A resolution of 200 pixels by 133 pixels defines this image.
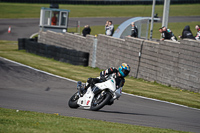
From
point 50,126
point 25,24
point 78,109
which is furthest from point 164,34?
point 25,24

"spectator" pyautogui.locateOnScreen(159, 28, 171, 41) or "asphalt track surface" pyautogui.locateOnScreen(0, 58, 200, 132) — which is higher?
"spectator" pyautogui.locateOnScreen(159, 28, 171, 41)

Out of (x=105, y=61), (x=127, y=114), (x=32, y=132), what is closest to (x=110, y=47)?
(x=105, y=61)

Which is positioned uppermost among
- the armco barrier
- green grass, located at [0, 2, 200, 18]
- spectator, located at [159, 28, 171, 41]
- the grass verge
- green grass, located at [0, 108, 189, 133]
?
green grass, located at [0, 2, 200, 18]

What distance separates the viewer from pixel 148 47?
54.3ft

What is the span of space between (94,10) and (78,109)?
1772 inches

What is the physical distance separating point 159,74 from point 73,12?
36.5 m

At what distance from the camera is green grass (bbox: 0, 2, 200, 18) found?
4700 cm

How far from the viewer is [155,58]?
16.1 meters

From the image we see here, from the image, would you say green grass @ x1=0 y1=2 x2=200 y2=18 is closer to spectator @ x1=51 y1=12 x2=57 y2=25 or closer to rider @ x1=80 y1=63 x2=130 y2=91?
spectator @ x1=51 y1=12 x2=57 y2=25

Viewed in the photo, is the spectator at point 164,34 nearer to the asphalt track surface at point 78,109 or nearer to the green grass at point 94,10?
the asphalt track surface at point 78,109

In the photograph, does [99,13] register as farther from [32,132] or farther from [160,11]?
[32,132]

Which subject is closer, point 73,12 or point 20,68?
point 20,68

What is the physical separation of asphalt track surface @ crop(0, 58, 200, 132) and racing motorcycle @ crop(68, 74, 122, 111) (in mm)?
228

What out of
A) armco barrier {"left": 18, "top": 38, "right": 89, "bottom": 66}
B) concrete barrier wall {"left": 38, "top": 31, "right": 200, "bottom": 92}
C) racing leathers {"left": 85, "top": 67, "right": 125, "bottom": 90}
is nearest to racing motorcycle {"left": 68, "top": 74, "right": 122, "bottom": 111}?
racing leathers {"left": 85, "top": 67, "right": 125, "bottom": 90}
